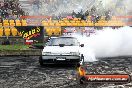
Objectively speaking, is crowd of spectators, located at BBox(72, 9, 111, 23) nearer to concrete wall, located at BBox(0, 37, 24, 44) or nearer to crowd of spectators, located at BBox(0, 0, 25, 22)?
crowd of spectators, located at BBox(0, 0, 25, 22)

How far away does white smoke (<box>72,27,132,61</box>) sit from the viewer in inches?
970

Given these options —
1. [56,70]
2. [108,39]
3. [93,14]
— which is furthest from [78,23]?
[56,70]

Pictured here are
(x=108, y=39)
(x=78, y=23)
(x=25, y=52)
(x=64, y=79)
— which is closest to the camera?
(x=64, y=79)

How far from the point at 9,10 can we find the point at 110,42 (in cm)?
1248

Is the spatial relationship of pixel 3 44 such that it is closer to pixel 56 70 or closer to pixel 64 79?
pixel 56 70

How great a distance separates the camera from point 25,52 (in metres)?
23.6

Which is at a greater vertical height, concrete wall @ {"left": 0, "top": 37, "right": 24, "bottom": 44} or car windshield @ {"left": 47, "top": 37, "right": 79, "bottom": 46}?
car windshield @ {"left": 47, "top": 37, "right": 79, "bottom": 46}

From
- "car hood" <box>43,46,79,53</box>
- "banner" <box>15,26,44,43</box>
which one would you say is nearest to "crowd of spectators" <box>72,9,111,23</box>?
"banner" <box>15,26,44,43</box>

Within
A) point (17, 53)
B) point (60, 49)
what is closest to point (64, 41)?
point (60, 49)

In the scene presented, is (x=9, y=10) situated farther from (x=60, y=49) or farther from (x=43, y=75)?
(x=43, y=75)

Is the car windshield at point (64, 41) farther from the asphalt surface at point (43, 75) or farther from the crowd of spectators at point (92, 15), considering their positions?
the crowd of spectators at point (92, 15)

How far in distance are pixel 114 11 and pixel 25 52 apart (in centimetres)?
2097

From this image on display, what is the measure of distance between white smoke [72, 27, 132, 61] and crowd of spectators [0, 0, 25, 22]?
8.64 meters

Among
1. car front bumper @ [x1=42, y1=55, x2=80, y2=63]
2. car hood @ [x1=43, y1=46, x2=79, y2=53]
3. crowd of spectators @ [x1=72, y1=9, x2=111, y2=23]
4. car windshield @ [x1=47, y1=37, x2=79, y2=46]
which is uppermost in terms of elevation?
car windshield @ [x1=47, y1=37, x2=79, y2=46]
